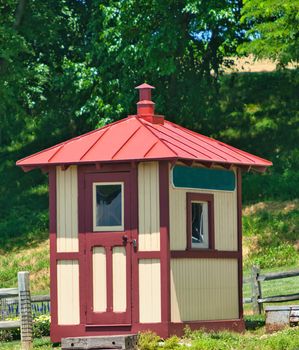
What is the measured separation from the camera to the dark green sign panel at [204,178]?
20.8m

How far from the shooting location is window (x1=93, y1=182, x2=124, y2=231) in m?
20.8

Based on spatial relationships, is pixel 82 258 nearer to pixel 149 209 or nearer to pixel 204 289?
pixel 149 209

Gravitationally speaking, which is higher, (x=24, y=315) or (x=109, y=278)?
(x=109, y=278)

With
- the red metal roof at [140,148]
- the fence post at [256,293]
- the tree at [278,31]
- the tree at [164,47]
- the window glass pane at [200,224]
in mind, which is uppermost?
the tree at [164,47]

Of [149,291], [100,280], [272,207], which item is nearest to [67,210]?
[100,280]

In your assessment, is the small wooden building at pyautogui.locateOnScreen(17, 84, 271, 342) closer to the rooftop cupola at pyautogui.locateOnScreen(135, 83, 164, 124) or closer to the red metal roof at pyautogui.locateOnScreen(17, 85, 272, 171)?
the red metal roof at pyautogui.locateOnScreen(17, 85, 272, 171)

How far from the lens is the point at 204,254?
21234mm

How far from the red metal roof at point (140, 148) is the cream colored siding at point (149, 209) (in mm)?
353

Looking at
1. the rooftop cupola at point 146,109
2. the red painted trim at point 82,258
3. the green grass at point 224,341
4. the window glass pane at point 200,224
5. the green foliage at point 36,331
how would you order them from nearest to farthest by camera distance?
the green grass at point 224,341
the red painted trim at point 82,258
the window glass pane at point 200,224
the rooftop cupola at point 146,109
the green foliage at point 36,331

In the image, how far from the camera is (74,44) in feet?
157

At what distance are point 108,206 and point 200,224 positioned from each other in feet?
5.65

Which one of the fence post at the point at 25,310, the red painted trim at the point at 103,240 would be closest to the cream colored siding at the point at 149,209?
the red painted trim at the point at 103,240

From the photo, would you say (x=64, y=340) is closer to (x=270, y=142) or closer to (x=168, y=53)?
(x=168, y=53)

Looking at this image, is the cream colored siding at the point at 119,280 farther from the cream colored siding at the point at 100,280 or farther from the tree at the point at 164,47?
the tree at the point at 164,47
